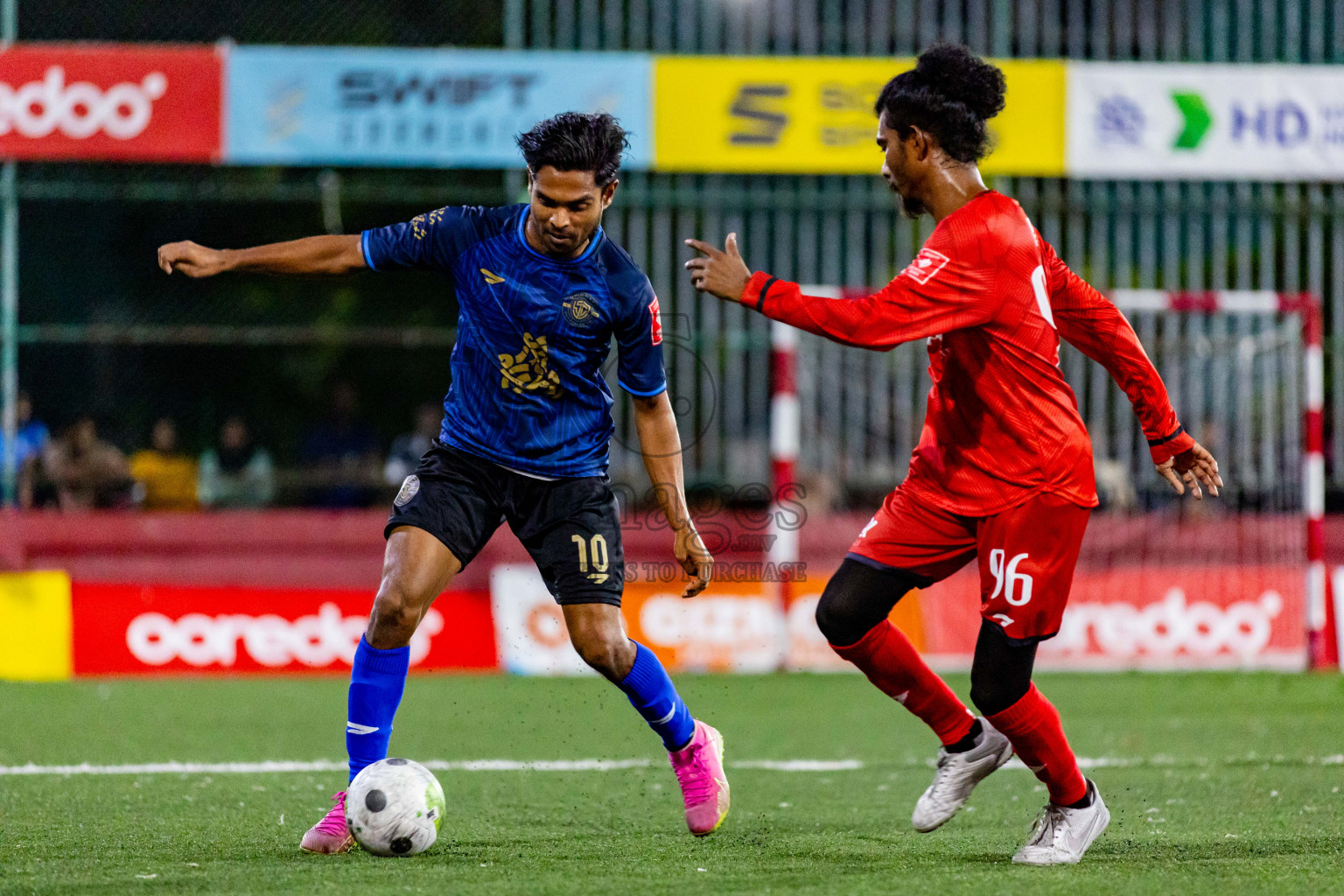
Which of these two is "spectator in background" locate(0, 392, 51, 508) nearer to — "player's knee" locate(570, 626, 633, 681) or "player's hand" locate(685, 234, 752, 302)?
"player's knee" locate(570, 626, 633, 681)

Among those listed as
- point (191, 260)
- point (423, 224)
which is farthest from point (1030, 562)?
point (191, 260)

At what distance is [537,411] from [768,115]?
294 inches

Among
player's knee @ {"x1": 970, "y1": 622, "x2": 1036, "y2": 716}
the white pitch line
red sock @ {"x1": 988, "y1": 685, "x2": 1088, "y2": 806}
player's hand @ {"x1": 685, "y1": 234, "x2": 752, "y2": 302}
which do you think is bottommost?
the white pitch line

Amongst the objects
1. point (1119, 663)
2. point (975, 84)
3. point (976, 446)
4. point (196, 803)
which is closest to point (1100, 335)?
point (976, 446)

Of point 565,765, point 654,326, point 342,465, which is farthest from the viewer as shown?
point 342,465

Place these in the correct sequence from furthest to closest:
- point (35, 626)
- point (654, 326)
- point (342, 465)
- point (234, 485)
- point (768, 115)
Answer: point (342, 465)
point (234, 485)
point (768, 115)
point (35, 626)
point (654, 326)

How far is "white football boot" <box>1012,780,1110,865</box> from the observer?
4.78m

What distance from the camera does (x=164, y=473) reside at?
1283 centimetres

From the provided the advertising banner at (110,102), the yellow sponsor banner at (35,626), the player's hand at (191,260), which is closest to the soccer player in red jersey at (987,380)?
the player's hand at (191,260)

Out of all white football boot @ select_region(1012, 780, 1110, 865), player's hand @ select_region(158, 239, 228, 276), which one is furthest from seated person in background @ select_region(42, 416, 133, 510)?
white football boot @ select_region(1012, 780, 1110, 865)

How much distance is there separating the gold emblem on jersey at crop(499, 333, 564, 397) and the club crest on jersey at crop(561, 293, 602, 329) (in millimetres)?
107

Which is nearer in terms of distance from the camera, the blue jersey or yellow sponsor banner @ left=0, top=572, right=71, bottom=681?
the blue jersey

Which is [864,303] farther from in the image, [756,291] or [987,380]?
[987,380]

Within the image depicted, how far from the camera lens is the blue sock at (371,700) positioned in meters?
5.02
